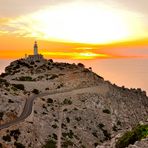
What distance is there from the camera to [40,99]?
107m

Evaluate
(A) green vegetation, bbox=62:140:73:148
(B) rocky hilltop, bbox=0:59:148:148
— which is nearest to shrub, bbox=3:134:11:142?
(B) rocky hilltop, bbox=0:59:148:148

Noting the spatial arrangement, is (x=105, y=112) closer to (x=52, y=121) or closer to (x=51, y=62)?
(x=52, y=121)

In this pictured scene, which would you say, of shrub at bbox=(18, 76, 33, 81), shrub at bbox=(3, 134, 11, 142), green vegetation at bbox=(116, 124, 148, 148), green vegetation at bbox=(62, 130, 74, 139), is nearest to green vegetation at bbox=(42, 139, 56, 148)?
green vegetation at bbox=(62, 130, 74, 139)

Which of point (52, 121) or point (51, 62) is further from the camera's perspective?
point (51, 62)

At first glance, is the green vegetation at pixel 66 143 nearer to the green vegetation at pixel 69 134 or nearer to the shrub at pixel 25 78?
the green vegetation at pixel 69 134

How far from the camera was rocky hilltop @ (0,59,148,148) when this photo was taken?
8144 centimetres

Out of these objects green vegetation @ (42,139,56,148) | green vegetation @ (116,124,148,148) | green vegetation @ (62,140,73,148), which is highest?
green vegetation @ (116,124,148,148)

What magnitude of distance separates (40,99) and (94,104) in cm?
2300

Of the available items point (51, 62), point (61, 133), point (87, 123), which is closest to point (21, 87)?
point (87, 123)

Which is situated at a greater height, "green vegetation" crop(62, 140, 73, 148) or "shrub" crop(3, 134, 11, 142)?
"shrub" crop(3, 134, 11, 142)

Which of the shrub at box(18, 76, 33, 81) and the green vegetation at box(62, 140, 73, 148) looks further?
the shrub at box(18, 76, 33, 81)

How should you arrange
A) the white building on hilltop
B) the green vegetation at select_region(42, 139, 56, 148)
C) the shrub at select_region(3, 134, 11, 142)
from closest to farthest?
the shrub at select_region(3, 134, 11, 142) → the green vegetation at select_region(42, 139, 56, 148) → the white building on hilltop

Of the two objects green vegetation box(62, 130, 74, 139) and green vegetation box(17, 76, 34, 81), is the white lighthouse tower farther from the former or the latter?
green vegetation box(62, 130, 74, 139)

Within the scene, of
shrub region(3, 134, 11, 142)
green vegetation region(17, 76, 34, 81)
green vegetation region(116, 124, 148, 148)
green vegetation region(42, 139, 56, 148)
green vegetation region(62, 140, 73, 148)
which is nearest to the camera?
green vegetation region(116, 124, 148, 148)
